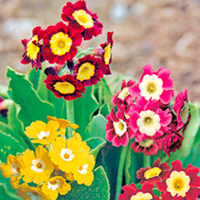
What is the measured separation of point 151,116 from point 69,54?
0.24 metres

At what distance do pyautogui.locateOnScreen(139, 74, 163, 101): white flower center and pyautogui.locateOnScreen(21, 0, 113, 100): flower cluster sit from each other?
3.9 inches

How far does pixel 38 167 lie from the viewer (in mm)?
948

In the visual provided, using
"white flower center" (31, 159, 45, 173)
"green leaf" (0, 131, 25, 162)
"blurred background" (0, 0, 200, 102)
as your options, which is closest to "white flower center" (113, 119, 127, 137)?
"white flower center" (31, 159, 45, 173)

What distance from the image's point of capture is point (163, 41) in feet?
9.86

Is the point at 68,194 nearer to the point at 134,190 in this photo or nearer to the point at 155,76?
the point at 134,190

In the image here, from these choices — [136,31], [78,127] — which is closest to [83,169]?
[78,127]

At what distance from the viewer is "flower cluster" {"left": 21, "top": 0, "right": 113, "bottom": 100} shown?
3.17 ft

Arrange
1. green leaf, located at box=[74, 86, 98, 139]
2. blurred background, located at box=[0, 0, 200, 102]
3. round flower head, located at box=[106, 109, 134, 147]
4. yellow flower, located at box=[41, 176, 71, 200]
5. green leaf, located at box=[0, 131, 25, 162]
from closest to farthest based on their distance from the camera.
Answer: yellow flower, located at box=[41, 176, 71, 200], round flower head, located at box=[106, 109, 134, 147], green leaf, located at box=[0, 131, 25, 162], green leaf, located at box=[74, 86, 98, 139], blurred background, located at box=[0, 0, 200, 102]

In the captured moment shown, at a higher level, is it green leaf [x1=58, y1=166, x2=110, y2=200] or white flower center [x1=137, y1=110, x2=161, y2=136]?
white flower center [x1=137, y1=110, x2=161, y2=136]

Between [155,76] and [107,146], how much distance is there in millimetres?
285

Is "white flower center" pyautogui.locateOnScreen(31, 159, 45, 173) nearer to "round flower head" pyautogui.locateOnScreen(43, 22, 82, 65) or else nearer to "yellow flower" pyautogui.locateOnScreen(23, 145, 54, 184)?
"yellow flower" pyautogui.locateOnScreen(23, 145, 54, 184)

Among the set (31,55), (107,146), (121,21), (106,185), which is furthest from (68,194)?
(121,21)

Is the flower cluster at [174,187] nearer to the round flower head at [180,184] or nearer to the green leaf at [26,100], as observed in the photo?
the round flower head at [180,184]

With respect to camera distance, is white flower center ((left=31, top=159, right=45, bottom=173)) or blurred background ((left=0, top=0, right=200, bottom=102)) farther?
blurred background ((left=0, top=0, right=200, bottom=102))
